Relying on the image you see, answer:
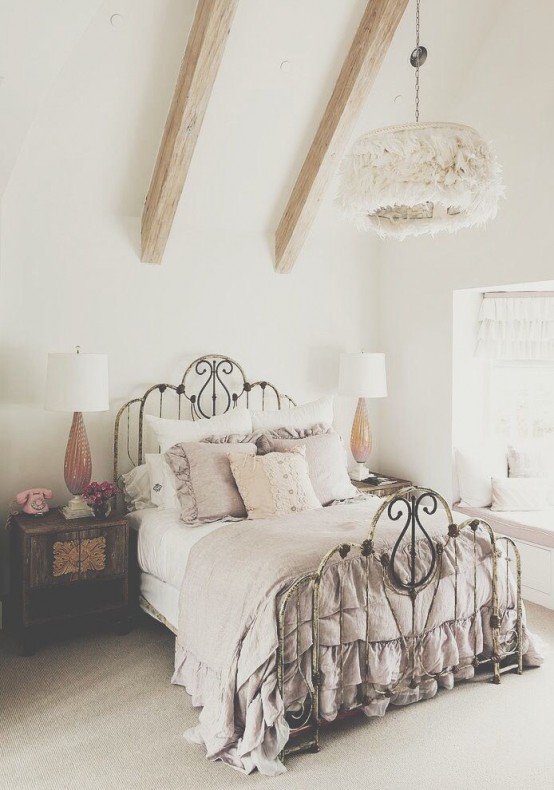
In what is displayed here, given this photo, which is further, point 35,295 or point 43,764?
point 35,295

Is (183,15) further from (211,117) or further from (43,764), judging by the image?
(43,764)

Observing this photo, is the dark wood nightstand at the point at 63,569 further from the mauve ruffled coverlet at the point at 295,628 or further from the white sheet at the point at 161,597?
the mauve ruffled coverlet at the point at 295,628

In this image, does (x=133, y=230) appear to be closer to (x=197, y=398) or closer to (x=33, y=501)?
(x=197, y=398)

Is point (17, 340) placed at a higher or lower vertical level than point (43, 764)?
higher

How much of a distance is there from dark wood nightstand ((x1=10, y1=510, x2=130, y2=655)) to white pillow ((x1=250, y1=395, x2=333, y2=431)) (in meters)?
1.07

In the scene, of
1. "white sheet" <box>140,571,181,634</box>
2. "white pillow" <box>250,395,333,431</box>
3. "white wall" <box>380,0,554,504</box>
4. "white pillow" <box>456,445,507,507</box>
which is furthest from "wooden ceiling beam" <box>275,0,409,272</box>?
"white sheet" <box>140,571,181,634</box>

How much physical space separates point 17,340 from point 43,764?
2237mm

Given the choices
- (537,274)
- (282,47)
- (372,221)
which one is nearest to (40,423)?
(372,221)

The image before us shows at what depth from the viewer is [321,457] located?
4070mm

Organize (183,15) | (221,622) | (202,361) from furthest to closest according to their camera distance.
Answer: (202,361)
(183,15)
(221,622)

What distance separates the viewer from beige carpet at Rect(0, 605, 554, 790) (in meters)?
2.49

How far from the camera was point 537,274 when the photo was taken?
420 cm

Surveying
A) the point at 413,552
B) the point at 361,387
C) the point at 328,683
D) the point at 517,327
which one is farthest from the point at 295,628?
the point at 517,327

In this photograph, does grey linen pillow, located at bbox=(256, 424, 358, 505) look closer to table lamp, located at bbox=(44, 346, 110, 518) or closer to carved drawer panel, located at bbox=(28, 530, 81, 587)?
table lamp, located at bbox=(44, 346, 110, 518)
